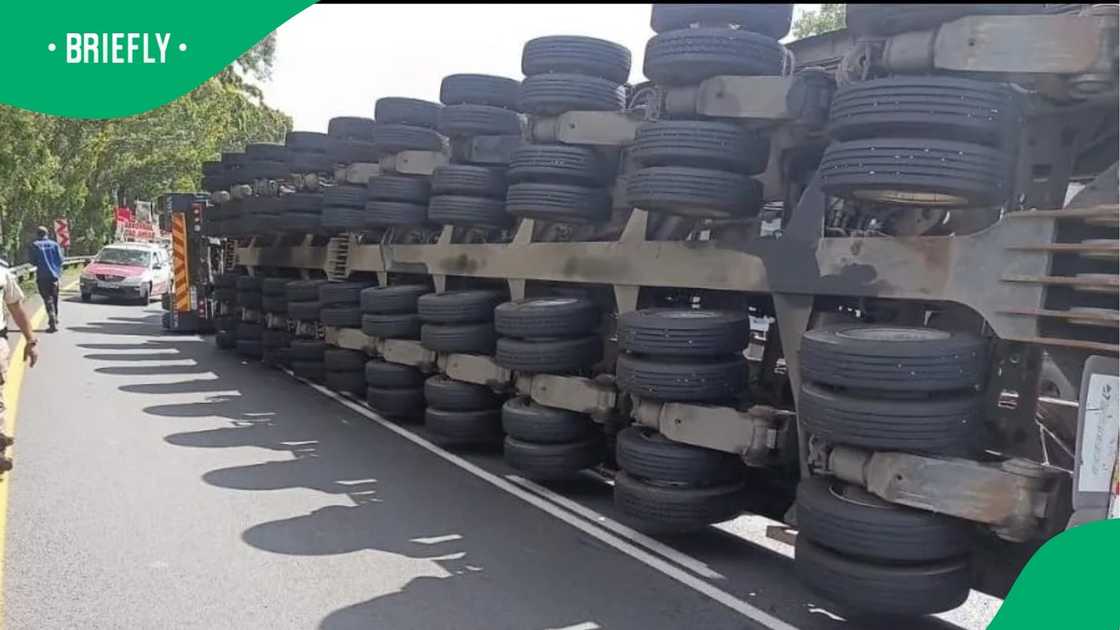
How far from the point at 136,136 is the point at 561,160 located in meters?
29.4

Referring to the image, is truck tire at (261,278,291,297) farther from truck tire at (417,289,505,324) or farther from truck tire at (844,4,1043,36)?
truck tire at (844,4,1043,36)

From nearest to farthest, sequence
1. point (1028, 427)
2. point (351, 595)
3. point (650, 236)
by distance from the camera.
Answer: point (1028, 427) < point (351, 595) < point (650, 236)

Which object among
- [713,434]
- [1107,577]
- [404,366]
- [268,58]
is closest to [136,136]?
[268,58]

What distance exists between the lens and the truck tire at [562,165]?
690 centimetres

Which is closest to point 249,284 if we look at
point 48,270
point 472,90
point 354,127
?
point 354,127

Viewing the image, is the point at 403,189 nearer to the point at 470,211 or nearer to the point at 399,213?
the point at 399,213

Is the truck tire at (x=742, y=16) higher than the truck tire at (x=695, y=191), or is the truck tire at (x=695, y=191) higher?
the truck tire at (x=742, y=16)

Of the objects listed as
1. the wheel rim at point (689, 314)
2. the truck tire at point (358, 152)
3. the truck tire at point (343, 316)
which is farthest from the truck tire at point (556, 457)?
the truck tire at point (358, 152)

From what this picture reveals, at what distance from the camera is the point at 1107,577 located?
3662 mm

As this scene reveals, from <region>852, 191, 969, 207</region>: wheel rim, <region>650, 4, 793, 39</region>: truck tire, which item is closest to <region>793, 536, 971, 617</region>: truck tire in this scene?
<region>852, 191, 969, 207</region>: wheel rim

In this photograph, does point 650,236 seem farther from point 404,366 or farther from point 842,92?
point 404,366

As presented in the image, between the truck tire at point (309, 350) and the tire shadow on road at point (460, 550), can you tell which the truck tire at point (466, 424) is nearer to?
the tire shadow on road at point (460, 550)

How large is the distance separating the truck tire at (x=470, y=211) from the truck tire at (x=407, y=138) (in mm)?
1225

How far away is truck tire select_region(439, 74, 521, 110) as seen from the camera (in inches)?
329
